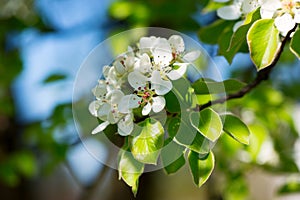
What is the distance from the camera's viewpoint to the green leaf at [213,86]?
55cm

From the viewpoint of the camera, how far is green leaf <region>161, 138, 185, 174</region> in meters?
0.53

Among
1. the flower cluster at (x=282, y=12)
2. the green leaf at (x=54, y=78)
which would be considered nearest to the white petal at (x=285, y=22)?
the flower cluster at (x=282, y=12)

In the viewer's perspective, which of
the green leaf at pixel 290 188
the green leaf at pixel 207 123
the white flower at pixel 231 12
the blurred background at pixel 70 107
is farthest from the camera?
the blurred background at pixel 70 107

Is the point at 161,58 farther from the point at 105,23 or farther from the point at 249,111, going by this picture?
the point at 105,23

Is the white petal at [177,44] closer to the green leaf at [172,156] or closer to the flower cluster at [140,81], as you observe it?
the flower cluster at [140,81]

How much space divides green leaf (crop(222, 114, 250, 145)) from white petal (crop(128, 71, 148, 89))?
0.11 metres

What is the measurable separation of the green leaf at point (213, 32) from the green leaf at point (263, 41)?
177mm

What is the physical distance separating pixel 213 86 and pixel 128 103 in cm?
11

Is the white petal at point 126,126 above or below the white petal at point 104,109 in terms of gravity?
below

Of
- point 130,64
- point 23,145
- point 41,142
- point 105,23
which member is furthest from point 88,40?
point 130,64

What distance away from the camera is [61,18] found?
5.79 ft

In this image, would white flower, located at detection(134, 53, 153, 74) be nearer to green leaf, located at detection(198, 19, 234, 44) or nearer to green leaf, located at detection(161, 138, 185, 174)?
green leaf, located at detection(161, 138, 185, 174)

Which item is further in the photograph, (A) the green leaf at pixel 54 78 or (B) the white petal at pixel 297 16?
(A) the green leaf at pixel 54 78

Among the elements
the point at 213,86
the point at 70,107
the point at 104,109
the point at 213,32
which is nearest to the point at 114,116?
the point at 104,109
